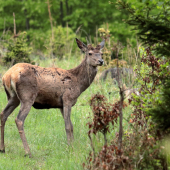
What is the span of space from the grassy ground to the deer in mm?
282

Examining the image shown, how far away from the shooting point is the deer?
603 centimetres

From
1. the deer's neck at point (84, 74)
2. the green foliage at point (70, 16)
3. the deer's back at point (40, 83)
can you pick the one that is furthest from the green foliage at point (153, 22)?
the green foliage at point (70, 16)

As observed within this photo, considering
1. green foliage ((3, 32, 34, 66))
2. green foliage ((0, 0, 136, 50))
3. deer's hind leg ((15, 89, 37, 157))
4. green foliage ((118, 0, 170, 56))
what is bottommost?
green foliage ((0, 0, 136, 50))

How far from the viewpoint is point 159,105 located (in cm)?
387

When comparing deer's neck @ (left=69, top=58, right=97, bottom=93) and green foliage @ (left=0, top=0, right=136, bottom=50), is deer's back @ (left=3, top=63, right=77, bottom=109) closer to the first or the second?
deer's neck @ (left=69, top=58, right=97, bottom=93)

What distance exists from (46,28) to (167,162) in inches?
808

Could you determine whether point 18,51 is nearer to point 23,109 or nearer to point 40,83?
point 40,83

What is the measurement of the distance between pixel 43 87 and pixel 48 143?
1222 mm

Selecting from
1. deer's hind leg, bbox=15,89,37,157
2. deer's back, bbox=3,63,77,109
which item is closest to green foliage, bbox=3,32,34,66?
deer's back, bbox=3,63,77,109

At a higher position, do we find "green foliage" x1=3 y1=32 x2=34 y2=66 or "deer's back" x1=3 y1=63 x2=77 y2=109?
"deer's back" x1=3 y1=63 x2=77 y2=109

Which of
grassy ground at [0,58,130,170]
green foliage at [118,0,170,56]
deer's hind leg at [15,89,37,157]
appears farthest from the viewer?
deer's hind leg at [15,89,37,157]

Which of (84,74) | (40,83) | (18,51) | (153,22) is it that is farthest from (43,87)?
(18,51)

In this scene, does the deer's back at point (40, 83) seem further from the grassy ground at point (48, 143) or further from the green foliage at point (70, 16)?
the green foliage at point (70, 16)

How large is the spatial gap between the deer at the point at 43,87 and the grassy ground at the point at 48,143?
282 millimetres
